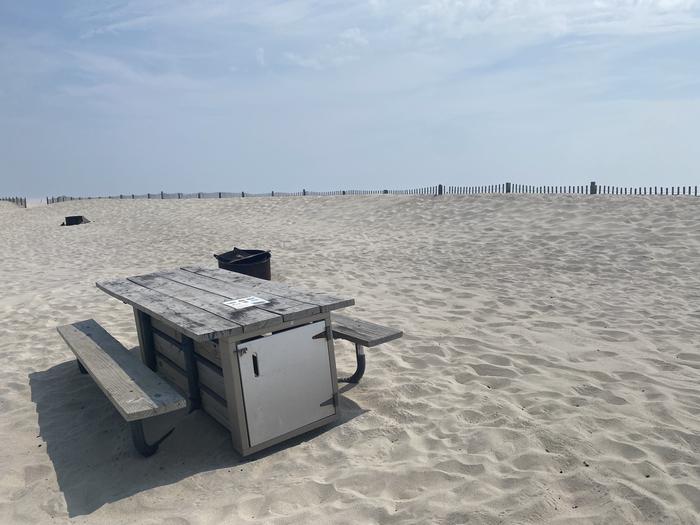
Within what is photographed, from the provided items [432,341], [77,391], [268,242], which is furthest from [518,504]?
[268,242]

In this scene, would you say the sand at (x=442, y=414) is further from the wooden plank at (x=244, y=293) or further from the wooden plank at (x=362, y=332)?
the wooden plank at (x=244, y=293)

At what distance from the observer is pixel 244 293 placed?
3969mm

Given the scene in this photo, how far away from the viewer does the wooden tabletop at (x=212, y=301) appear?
317 cm

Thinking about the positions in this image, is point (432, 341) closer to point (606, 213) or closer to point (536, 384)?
point (536, 384)

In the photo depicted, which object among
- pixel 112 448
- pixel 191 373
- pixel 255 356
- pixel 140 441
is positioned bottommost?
pixel 112 448

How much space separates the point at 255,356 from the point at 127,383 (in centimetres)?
89

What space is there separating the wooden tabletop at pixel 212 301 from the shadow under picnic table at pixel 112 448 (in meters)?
0.85

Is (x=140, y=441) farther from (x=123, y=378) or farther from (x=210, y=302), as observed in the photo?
(x=210, y=302)

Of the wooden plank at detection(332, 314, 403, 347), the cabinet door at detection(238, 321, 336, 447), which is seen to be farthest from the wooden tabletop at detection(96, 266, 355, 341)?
the wooden plank at detection(332, 314, 403, 347)

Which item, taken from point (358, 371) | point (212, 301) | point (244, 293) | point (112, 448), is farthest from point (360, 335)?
point (112, 448)

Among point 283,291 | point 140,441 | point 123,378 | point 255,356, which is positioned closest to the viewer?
point 255,356

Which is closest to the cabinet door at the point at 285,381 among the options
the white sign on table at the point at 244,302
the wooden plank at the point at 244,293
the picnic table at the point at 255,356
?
the picnic table at the point at 255,356

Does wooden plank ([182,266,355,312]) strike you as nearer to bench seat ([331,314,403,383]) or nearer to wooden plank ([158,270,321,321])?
wooden plank ([158,270,321,321])

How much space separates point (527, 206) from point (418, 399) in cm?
1156
